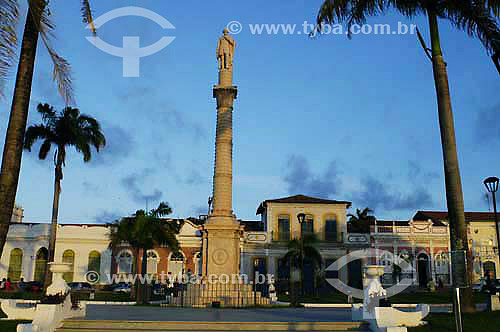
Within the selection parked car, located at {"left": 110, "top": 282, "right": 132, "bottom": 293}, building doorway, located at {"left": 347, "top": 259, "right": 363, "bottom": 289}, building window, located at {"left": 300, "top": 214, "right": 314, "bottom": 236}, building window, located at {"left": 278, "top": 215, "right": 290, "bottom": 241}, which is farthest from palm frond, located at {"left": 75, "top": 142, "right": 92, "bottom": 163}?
building doorway, located at {"left": 347, "top": 259, "right": 363, "bottom": 289}

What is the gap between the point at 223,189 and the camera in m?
23.3

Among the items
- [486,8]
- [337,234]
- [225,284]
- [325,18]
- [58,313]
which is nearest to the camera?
[58,313]

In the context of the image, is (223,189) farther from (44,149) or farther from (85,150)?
(44,149)

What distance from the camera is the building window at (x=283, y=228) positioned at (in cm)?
4553

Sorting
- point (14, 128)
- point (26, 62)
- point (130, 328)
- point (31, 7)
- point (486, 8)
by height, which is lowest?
point (130, 328)

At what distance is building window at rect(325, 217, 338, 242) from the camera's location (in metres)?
46.1

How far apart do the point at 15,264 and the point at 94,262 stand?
6595 millimetres

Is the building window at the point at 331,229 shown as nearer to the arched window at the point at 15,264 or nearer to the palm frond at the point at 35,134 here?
the palm frond at the point at 35,134

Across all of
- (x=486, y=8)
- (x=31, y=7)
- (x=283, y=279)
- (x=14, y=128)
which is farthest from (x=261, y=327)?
(x=283, y=279)

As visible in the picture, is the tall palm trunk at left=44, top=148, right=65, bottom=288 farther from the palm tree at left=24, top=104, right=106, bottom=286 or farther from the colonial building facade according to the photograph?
the colonial building facade

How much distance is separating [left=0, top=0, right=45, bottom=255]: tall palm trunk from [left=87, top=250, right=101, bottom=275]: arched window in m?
36.7

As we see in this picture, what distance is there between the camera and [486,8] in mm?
15523

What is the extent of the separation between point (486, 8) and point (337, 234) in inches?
1281

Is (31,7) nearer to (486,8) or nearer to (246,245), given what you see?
(486,8)
